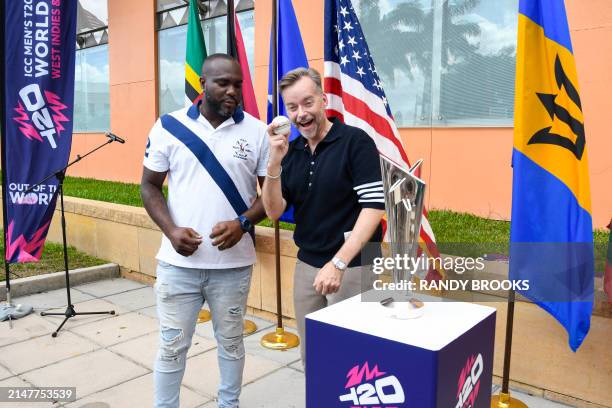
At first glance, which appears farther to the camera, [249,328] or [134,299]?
[134,299]

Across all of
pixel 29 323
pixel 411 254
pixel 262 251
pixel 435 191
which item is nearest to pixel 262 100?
pixel 435 191

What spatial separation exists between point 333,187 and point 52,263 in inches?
205

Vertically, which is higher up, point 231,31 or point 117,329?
point 231,31

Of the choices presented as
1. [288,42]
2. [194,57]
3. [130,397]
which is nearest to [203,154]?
[130,397]

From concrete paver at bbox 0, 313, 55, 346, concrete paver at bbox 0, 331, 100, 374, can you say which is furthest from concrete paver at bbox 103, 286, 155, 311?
concrete paver at bbox 0, 331, 100, 374

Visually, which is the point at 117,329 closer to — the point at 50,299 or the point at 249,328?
the point at 249,328

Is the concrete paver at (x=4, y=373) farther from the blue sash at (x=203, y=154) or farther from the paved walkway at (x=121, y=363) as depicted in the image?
the blue sash at (x=203, y=154)

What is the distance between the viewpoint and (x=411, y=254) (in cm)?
189

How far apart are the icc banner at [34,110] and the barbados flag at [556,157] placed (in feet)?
12.7

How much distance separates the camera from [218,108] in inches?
102

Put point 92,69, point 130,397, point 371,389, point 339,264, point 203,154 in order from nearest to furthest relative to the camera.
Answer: point 371,389 → point 339,264 → point 203,154 → point 130,397 → point 92,69

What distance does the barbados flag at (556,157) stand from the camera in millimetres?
2762
